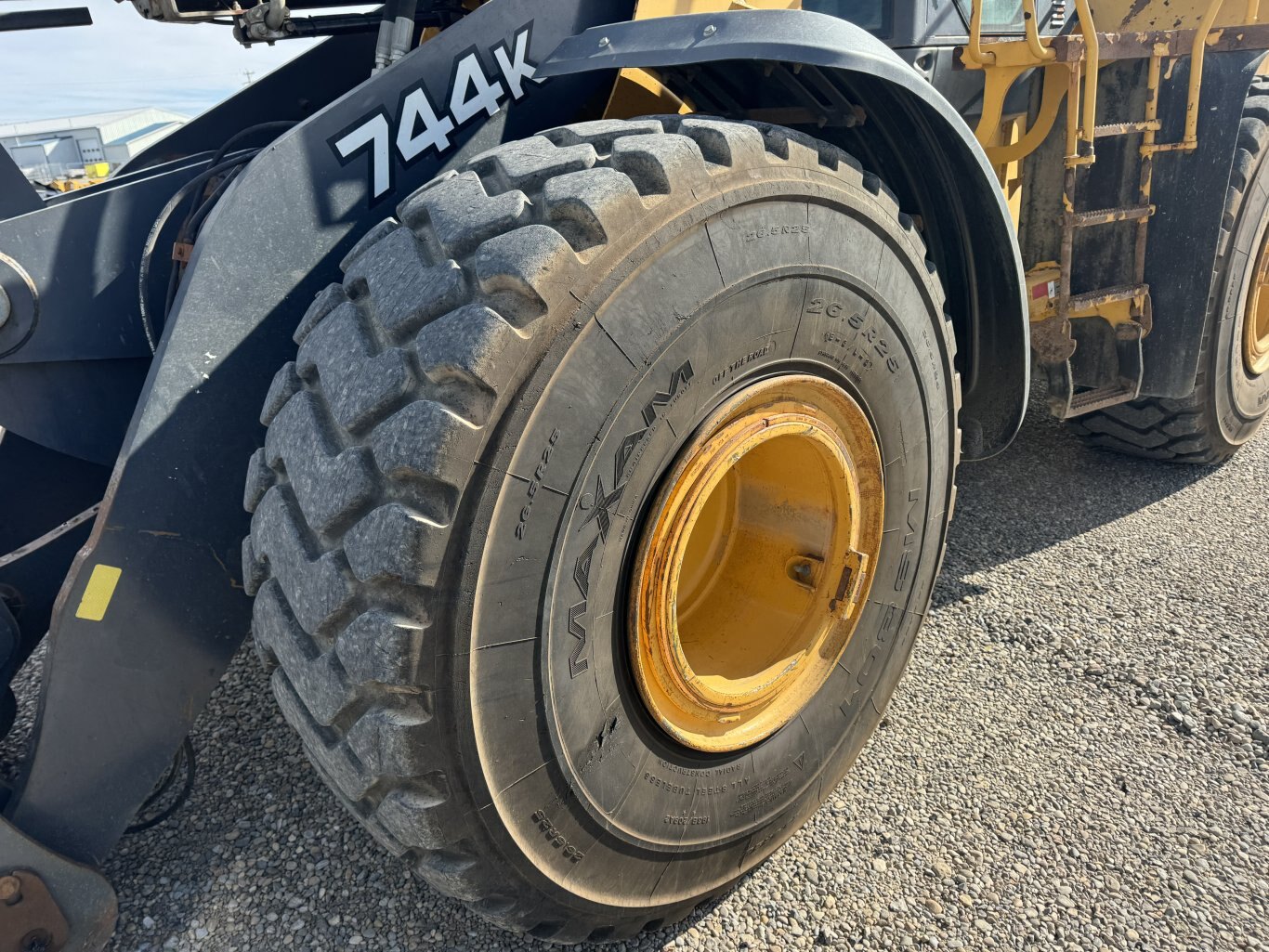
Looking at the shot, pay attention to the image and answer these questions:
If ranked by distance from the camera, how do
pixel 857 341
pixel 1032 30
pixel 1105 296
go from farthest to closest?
pixel 1105 296
pixel 1032 30
pixel 857 341

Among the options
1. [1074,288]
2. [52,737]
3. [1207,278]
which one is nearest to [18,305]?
[52,737]

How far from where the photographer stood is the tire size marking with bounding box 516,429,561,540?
1424 mm

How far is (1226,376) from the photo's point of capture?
3896 mm

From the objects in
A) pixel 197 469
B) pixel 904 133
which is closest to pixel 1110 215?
pixel 904 133

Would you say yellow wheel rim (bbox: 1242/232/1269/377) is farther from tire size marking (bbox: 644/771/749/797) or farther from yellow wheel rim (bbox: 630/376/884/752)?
tire size marking (bbox: 644/771/749/797)

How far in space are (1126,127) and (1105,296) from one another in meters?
0.55

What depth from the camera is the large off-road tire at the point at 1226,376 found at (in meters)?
3.55

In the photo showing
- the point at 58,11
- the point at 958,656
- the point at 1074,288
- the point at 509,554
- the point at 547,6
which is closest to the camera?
the point at 509,554

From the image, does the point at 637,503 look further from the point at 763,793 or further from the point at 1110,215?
the point at 1110,215

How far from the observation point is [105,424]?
→ 2113 mm

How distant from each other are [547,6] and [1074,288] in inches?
95.7

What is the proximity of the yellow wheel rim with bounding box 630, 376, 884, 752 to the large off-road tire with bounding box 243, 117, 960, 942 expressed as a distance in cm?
5

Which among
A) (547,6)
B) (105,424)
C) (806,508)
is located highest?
(547,6)

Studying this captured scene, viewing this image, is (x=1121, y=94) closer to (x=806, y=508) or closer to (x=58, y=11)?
(x=806, y=508)
